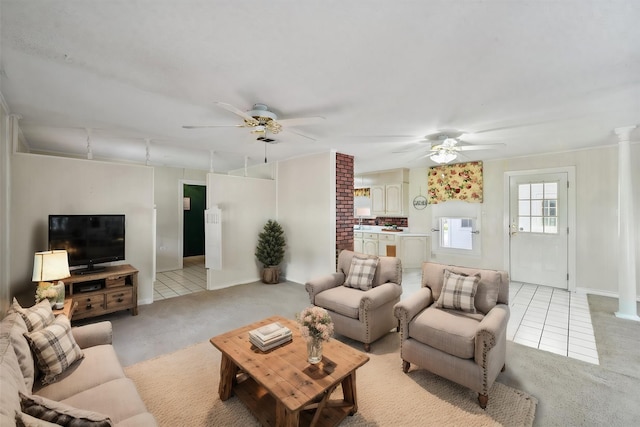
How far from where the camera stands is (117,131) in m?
3.83

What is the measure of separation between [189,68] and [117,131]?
2.52 metres

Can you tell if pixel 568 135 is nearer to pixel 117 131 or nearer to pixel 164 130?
pixel 164 130

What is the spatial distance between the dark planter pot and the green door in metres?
3.59

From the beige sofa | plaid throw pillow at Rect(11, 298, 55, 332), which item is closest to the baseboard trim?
the beige sofa

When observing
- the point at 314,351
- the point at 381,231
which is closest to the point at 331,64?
the point at 314,351

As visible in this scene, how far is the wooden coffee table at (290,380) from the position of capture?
164 centimetres

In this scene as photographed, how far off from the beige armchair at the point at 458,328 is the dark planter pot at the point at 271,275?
10.6 feet

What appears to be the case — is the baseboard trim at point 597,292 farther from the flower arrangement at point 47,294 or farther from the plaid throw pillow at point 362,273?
the flower arrangement at point 47,294

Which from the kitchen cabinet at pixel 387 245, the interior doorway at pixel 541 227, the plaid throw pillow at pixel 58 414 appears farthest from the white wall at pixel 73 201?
the interior doorway at pixel 541 227

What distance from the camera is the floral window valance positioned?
5.83 m

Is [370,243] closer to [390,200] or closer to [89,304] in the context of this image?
[390,200]

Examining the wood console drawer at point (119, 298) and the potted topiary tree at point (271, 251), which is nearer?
the wood console drawer at point (119, 298)

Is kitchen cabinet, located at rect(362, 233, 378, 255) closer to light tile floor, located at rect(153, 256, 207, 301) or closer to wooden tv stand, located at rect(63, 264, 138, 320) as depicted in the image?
light tile floor, located at rect(153, 256, 207, 301)

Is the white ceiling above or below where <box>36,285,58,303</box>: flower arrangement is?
above
